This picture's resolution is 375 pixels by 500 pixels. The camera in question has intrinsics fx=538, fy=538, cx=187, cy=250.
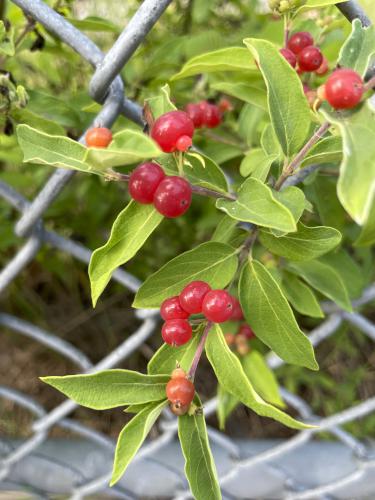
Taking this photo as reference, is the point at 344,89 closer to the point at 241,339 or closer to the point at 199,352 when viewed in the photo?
the point at 199,352

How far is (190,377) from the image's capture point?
47 cm

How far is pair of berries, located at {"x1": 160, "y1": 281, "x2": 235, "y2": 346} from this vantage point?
46cm

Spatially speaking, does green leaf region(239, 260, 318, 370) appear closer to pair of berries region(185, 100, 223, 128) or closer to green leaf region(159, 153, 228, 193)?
green leaf region(159, 153, 228, 193)

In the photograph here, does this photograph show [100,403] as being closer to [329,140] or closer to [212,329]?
[212,329]

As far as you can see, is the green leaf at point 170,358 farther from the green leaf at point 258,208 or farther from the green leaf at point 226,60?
the green leaf at point 226,60

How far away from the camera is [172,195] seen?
41cm

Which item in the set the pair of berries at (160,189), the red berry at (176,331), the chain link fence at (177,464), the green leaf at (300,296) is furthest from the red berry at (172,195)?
the chain link fence at (177,464)

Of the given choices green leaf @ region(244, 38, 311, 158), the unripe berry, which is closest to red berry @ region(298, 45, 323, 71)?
green leaf @ region(244, 38, 311, 158)

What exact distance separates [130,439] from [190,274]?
0.16 meters

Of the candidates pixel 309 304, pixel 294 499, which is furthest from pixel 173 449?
pixel 309 304

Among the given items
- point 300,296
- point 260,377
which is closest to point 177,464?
point 260,377

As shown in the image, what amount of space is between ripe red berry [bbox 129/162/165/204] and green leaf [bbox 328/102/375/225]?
0.47 feet

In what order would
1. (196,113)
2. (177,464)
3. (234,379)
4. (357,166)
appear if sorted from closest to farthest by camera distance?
(357,166) → (234,379) → (196,113) → (177,464)

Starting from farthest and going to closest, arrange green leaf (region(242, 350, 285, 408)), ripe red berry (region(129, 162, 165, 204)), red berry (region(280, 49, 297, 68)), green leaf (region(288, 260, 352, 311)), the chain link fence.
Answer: the chain link fence < green leaf (region(242, 350, 285, 408)) < green leaf (region(288, 260, 352, 311)) < red berry (region(280, 49, 297, 68)) < ripe red berry (region(129, 162, 165, 204))
